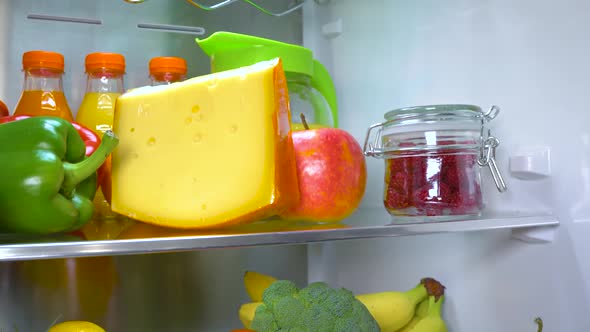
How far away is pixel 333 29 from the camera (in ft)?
4.10

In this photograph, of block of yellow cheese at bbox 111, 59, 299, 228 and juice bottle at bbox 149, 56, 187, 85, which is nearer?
block of yellow cheese at bbox 111, 59, 299, 228

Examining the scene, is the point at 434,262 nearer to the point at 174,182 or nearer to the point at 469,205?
the point at 469,205

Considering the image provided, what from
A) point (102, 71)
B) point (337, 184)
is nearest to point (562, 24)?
point (337, 184)

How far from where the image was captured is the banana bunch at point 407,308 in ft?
3.16

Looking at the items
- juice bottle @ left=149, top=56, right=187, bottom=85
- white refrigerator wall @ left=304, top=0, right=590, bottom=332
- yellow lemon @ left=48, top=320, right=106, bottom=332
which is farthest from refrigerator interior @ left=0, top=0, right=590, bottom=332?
yellow lemon @ left=48, top=320, right=106, bottom=332

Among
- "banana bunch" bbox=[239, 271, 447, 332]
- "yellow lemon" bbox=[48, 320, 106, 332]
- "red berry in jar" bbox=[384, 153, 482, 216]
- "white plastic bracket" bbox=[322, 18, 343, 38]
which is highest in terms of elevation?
"white plastic bracket" bbox=[322, 18, 343, 38]

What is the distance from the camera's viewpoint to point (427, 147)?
0.87m

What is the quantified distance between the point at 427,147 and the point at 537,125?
15cm

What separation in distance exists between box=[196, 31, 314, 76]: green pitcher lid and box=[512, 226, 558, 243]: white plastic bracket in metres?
0.41

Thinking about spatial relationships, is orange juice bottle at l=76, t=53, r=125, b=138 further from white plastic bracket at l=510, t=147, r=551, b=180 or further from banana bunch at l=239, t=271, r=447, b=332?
white plastic bracket at l=510, t=147, r=551, b=180

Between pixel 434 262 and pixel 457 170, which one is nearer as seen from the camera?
pixel 457 170

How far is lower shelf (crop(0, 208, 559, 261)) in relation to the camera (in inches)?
22.5

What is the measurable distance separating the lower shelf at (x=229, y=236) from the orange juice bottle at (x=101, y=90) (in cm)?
20

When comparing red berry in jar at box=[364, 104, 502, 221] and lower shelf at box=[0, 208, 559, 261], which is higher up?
red berry in jar at box=[364, 104, 502, 221]
